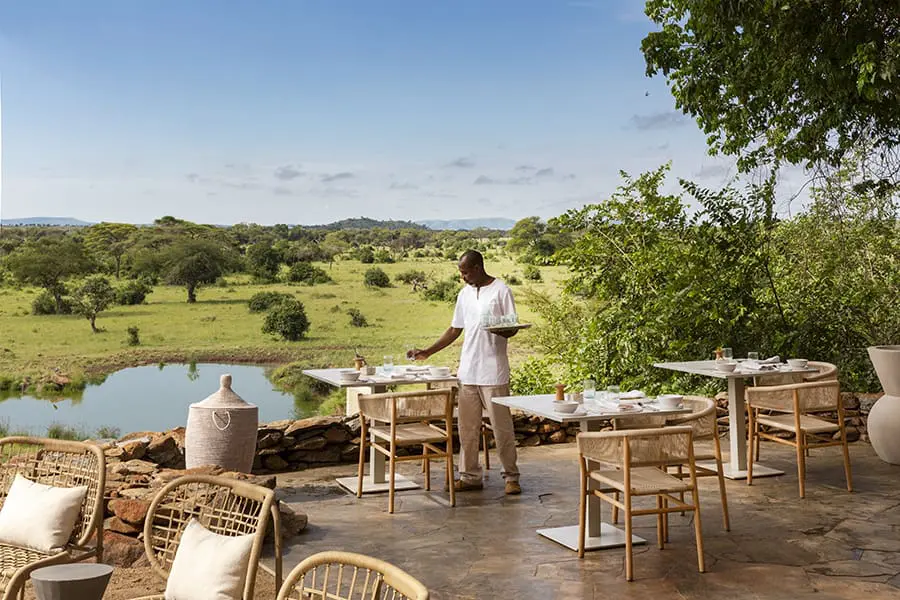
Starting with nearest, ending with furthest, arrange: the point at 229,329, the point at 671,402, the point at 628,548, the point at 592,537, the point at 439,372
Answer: the point at 628,548
the point at 592,537
the point at 671,402
the point at 439,372
the point at 229,329

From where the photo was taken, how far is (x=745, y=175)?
9500mm

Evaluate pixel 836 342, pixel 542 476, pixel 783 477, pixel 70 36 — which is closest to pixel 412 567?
pixel 542 476

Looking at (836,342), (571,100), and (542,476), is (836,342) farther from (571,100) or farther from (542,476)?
(571,100)

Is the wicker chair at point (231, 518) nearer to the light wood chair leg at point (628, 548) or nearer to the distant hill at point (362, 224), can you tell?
the light wood chair leg at point (628, 548)

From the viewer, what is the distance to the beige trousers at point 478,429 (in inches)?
241

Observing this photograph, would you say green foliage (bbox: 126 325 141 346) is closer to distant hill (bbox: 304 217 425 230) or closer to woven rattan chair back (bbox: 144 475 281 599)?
distant hill (bbox: 304 217 425 230)

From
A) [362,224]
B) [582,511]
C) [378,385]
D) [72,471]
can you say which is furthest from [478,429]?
[362,224]

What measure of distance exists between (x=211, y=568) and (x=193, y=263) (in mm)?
15809

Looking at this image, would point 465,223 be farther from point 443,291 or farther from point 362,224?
point 362,224

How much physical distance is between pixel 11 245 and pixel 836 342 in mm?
14392

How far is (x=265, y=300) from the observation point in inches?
738

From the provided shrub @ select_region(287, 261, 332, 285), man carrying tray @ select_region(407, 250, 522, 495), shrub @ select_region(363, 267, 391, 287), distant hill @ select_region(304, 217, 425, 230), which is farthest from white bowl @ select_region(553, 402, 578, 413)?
distant hill @ select_region(304, 217, 425, 230)

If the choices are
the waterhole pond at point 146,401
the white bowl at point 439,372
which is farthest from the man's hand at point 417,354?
the waterhole pond at point 146,401

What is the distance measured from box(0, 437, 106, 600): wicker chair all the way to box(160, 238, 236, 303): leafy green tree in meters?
14.0
